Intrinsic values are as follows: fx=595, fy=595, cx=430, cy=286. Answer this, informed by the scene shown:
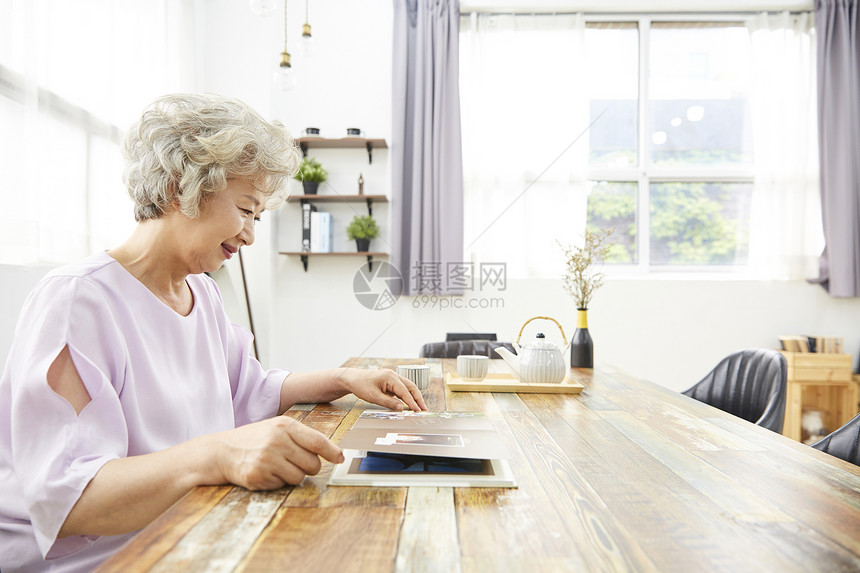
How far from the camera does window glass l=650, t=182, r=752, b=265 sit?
157 inches

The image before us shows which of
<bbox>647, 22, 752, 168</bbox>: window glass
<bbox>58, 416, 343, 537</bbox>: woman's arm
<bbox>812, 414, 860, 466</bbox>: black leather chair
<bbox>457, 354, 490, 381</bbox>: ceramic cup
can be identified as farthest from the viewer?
<bbox>647, 22, 752, 168</bbox>: window glass

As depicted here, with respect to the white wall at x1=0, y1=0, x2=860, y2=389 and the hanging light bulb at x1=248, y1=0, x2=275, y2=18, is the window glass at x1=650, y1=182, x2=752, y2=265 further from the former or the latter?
the hanging light bulb at x1=248, y1=0, x2=275, y2=18

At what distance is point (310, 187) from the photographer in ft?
12.4

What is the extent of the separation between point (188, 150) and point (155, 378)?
1.29 feet

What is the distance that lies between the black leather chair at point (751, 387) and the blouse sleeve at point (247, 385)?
1.30 metres

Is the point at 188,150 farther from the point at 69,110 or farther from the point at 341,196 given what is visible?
the point at 341,196

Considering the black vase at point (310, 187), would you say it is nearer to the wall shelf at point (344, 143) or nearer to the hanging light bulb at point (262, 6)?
the wall shelf at point (344, 143)

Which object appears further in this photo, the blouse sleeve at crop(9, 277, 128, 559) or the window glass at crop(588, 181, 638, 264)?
the window glass at crop(588, 181, 638, 264)

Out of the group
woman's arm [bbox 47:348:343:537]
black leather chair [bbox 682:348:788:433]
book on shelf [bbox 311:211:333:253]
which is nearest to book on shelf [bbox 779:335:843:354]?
black leather chair [bbox 682:348:788:433]

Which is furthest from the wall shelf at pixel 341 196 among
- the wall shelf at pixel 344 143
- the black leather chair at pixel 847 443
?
the black leather chair at pixel 847 443

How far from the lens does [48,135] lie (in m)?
2.34

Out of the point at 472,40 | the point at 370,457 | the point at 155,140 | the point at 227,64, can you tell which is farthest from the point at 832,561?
the point at 227,64

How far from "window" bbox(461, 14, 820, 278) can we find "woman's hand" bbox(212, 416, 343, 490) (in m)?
3.18

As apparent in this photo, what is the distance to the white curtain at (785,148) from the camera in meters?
3.82
